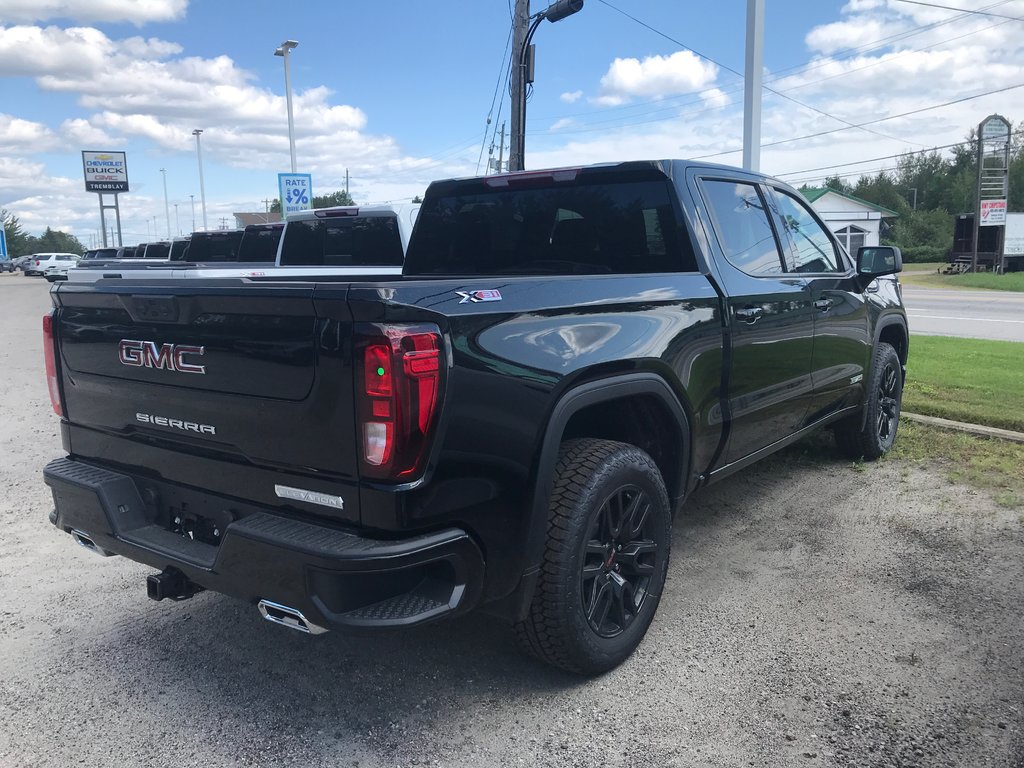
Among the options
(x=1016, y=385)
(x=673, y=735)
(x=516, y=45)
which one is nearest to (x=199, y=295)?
(x=673, y=735)

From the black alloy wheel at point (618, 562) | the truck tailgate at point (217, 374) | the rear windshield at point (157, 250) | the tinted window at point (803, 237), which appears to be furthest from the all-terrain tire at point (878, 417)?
the rear windshield at point (157, 250)

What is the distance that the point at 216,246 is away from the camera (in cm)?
1447

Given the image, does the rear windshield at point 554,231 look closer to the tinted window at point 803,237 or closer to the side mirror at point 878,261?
the tinted window at point 803,237

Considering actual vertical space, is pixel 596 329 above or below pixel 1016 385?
above

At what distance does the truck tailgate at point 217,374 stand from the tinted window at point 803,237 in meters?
3.09

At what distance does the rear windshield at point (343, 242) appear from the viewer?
7660 mm

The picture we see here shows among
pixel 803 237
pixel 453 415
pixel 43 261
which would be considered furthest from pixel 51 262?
pixel 453 415

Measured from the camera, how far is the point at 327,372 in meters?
2.44

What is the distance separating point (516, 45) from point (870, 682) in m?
12.5

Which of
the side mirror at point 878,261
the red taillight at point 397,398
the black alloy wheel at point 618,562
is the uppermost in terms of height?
the side mirror at point 878,261

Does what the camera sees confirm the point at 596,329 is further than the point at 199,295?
Yes

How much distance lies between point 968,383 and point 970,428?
1891 millimetres

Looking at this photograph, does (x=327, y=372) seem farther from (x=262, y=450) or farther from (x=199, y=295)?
(x=199, y=295)

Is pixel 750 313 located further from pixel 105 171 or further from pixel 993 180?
pixel 105 171
